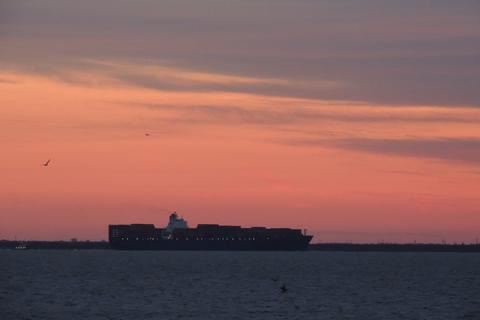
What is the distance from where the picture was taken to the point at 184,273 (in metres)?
108

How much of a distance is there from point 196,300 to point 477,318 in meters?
25.3

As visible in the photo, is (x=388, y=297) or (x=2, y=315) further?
(x=388, y=297)

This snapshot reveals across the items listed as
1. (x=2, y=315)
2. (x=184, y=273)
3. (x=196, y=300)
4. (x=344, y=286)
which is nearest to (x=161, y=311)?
(x=196, y=300)

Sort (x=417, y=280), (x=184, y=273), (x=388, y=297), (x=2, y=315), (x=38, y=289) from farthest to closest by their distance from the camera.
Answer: (x=184, y=273)
(x=417, y=280)
(x=38, y=289)
(x=388, y=297)
(x=2, y=315)

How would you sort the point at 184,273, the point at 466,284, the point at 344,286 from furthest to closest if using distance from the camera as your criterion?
the point at 184,273 → the point at 466,284 → the point at 344,286

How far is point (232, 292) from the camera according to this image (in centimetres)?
7600

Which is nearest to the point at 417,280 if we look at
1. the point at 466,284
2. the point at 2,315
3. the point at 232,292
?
the point at 466,284

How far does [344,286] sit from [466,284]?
18149 mm

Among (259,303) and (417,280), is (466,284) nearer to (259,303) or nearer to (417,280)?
(417,280)

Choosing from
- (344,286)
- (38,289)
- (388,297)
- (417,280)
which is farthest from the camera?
(417,280)

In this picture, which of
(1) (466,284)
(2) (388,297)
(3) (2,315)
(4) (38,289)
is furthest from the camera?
(1) (466,284)

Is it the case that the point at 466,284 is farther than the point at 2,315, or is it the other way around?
the point at 466,284

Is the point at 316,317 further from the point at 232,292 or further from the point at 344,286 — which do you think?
the point at 344,286

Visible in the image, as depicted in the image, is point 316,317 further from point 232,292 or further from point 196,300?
point 232,292
